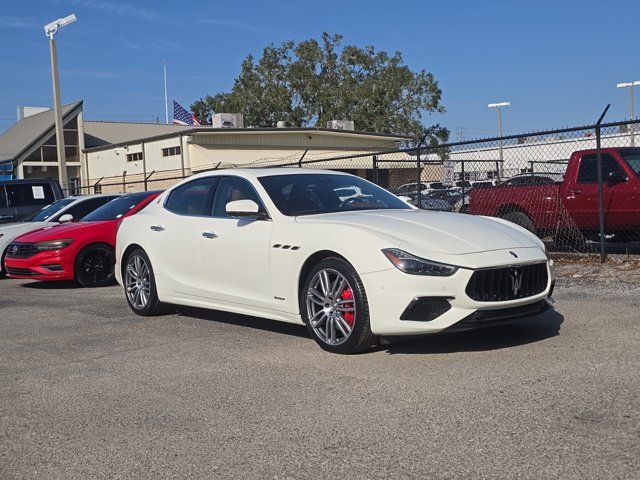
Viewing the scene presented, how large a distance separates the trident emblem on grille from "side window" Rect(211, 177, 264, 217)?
2456 millimetres

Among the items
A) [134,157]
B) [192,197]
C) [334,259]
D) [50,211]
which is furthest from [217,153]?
[334,259]

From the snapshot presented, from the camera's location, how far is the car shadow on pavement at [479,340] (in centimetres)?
605

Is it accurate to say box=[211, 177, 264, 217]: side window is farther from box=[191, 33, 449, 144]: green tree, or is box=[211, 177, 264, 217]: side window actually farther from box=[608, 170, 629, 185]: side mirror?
box=[191, 33, 449, 144]: green tree

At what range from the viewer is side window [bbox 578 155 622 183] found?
38.2 ft

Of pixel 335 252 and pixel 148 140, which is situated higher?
pixel 148 140

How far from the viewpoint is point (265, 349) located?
6441 mm

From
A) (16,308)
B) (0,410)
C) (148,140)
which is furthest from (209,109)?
(0,410)

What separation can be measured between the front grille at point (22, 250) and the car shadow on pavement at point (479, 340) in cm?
746

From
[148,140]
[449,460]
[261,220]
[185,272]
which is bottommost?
[449,460]

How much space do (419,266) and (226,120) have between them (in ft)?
122

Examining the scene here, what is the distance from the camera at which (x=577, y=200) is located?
11992 mm

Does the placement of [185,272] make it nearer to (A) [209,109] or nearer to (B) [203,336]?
(B) [203,336]

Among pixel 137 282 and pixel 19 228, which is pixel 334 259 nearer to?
pixel 137 282

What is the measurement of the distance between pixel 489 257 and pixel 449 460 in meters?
2.32
